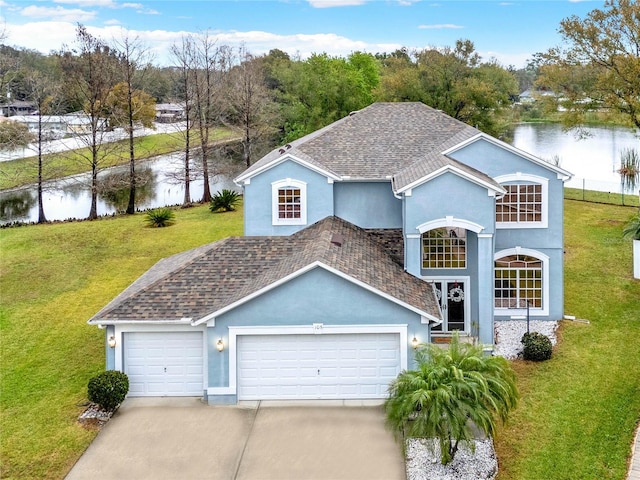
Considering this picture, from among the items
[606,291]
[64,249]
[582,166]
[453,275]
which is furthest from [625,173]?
[64,249]

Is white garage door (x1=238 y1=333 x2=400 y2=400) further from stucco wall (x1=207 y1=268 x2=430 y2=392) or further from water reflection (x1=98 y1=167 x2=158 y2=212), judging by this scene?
water reflection (x1=98 y1=167 x2=158 y2=212)

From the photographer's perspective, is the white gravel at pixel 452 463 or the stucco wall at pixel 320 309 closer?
the white gravel at pixel 452 463

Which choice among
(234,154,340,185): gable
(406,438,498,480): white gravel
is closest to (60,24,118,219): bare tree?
(234,154,340,185): gable

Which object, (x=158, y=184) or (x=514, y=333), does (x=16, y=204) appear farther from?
(x=514, y=333)

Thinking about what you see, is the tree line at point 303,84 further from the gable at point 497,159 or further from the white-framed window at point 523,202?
the white-framed window at point 523,202

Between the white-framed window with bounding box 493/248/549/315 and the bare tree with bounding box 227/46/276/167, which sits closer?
the white-framed window with bounding box 493/248/549/315

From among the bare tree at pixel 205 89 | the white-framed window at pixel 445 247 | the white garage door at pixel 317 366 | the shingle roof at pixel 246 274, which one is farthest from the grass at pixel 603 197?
the white garage door at pixel 317 366
